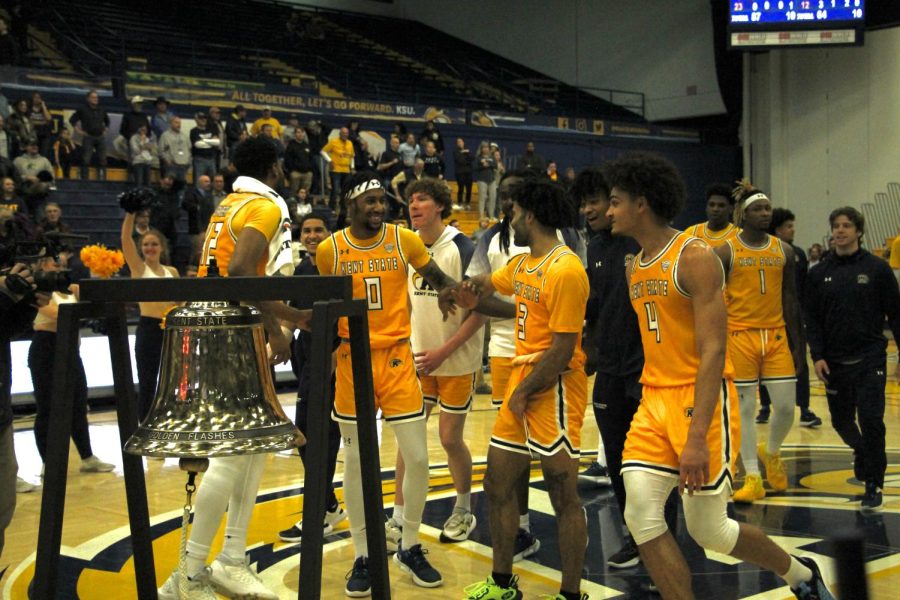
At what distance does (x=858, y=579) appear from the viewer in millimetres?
1274

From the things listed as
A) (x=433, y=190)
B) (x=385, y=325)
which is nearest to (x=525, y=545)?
(x=385, y=325)

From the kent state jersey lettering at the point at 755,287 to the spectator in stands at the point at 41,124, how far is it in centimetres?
1308

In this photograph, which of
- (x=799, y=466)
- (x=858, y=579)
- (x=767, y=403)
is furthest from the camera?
(x=767, y=403)

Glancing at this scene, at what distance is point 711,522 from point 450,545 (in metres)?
2.42

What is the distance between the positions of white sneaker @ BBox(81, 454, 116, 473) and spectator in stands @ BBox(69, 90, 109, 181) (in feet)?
35.4

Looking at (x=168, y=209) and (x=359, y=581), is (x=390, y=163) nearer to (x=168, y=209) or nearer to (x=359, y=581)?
(x=168, y=209)

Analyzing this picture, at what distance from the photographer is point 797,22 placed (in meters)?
22.1

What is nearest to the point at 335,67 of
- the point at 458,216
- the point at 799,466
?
the point at 458,216

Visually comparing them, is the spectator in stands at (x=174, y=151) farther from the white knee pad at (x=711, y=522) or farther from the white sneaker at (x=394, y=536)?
the white knee pad at (x=711, y=522)

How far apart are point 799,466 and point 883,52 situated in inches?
867

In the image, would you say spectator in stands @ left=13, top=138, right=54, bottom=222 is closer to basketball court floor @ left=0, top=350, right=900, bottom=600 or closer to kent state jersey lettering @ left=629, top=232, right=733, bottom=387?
basketball court floor @ left=0, top=350, right=900, bottom=600

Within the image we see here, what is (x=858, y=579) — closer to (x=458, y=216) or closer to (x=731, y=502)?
(x=731, y=502)

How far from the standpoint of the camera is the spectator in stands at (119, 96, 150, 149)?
18.2 m

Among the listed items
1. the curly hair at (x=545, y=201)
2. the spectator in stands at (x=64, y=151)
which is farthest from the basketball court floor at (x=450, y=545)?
the spectator in stands at (x=64, y=151)
